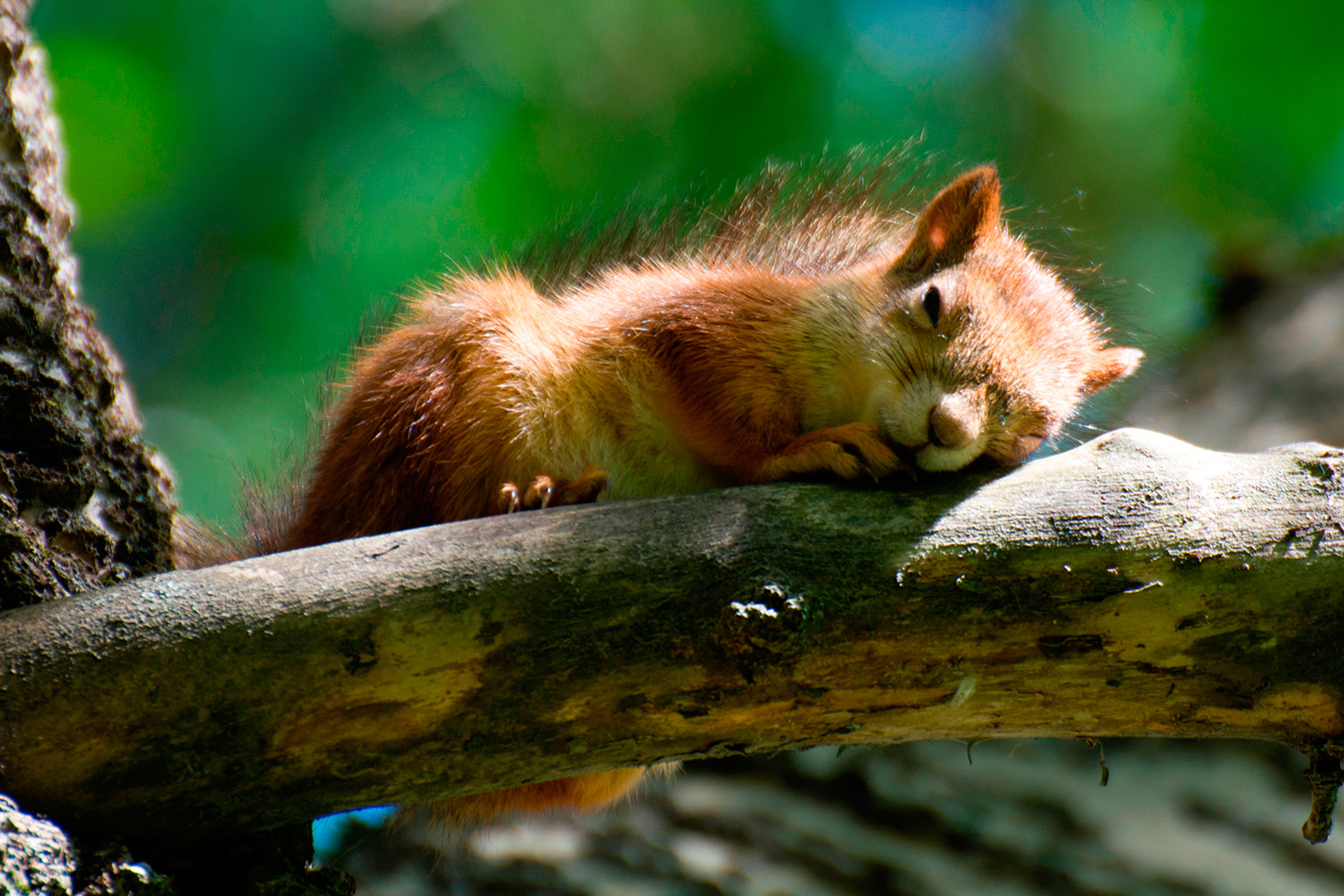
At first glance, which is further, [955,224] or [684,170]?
[684,170]

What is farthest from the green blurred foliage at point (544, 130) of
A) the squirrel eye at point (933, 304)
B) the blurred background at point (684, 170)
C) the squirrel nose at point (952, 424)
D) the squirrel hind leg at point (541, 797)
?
the squirrel nose at point (952, 424)

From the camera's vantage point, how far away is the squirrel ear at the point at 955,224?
197cm

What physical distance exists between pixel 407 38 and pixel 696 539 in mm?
3230

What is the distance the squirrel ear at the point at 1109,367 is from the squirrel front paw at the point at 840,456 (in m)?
0.63

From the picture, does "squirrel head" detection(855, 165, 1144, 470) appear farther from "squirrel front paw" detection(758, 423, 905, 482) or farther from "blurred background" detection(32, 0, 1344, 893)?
"blurred background" detection(32, 0, 1344, 893)

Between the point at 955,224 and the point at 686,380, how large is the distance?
2.17ft

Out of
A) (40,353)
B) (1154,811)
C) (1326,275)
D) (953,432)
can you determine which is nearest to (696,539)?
(953,432)

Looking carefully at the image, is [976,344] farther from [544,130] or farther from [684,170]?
[544,130]

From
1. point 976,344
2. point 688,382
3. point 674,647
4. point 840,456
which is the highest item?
point 688,382

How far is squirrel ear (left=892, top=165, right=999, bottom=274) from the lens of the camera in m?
1.97

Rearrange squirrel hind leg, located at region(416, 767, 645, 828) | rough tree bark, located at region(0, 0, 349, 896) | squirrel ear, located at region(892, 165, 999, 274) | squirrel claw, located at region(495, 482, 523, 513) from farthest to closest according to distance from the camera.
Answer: squirrel ear, located at region(892, 165, 999, 274), squirrel hind leg, located at region(416, 767, 645, 828), squirrel claw, located at region(495, 482, 523, 513), rough tree bark, located at region(0, 0, 349, 896)

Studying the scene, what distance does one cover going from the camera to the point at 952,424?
1.58 meters

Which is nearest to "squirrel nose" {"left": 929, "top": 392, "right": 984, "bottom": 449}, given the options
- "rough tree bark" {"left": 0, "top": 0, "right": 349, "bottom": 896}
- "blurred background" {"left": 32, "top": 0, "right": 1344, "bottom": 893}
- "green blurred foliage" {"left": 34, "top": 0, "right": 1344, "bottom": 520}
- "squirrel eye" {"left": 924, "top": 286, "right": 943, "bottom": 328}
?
"squirrel eye" {"left": 924, "top": 286, "right": 943, "bottom": 328}

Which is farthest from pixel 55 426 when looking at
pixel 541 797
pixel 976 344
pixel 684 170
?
pixel 684 170
